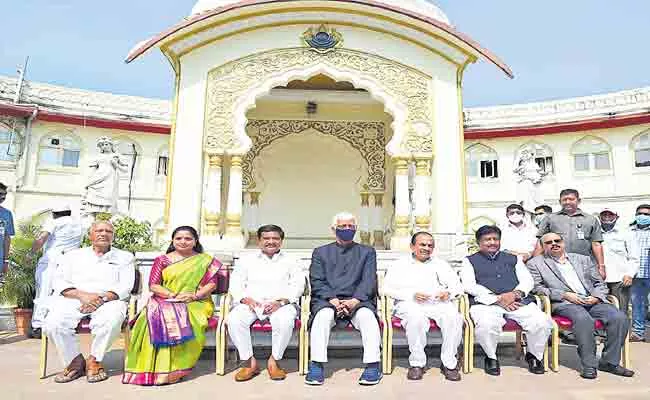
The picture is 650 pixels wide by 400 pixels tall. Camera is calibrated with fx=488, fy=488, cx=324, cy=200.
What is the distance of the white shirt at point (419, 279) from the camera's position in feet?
12.0

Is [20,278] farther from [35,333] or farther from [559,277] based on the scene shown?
[559,277]

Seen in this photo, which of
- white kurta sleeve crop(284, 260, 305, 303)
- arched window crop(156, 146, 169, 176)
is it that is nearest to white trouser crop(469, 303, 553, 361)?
white kurta sleeve crop(284, 260, 305, 303)

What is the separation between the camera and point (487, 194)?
1606 centimetres

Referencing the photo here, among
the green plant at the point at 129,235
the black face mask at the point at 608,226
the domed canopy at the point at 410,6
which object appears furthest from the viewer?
the domed canopy at the point at 410,6

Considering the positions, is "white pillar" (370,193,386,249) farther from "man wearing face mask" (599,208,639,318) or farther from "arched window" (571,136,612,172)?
"arched window" (571,136,612,172)

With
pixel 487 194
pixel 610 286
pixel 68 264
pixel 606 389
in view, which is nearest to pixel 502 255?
pixel 606 389

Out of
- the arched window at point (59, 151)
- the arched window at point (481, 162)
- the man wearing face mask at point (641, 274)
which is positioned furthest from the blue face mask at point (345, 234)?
the arched window at point (59, 151)

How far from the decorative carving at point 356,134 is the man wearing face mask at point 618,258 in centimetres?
476

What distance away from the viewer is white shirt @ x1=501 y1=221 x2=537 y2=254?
4867 millimetres

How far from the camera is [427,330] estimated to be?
3.42 meters

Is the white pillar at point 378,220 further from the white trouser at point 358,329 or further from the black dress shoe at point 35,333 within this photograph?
the white trouser at point 358,329

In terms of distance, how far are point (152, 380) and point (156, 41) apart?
5.71 metres

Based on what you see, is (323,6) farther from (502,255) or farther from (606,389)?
(606,389)

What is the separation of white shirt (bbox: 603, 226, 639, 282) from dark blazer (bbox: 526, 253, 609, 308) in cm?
140
